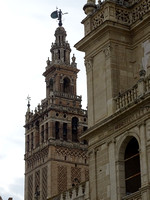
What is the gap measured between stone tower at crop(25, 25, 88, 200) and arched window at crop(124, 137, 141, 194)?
177ft

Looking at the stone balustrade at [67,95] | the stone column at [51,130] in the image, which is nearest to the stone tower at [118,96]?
the stone column at [51,130]

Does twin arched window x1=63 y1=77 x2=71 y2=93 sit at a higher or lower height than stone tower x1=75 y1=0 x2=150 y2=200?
higher

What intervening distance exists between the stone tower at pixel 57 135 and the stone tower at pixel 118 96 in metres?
52.7

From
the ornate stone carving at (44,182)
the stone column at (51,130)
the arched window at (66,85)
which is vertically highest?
the arched window at (66,85)

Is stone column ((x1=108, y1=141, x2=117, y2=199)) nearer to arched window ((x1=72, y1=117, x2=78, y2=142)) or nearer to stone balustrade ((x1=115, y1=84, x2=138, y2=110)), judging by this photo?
stone balustrade ((x1=115, y1=84, x2=138, y2=110))

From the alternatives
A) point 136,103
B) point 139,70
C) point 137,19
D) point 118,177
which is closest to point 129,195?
point 118,177

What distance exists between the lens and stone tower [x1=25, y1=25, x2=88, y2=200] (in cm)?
8375

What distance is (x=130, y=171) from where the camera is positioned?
91.4ft

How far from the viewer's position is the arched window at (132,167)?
27578 millimetres

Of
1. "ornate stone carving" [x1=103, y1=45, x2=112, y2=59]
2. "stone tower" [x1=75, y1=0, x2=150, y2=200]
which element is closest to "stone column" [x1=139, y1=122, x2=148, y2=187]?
"stone tower" [x1=75, y1=0, x2=150, y2=200]

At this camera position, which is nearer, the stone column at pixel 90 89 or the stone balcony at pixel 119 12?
the stone balcony at pixel 119 12

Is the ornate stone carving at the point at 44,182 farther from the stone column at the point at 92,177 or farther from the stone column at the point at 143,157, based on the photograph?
the stone column at the point at 143,157

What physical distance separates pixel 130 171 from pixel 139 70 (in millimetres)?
4503

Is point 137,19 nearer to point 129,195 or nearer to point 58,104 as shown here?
point 129,195
